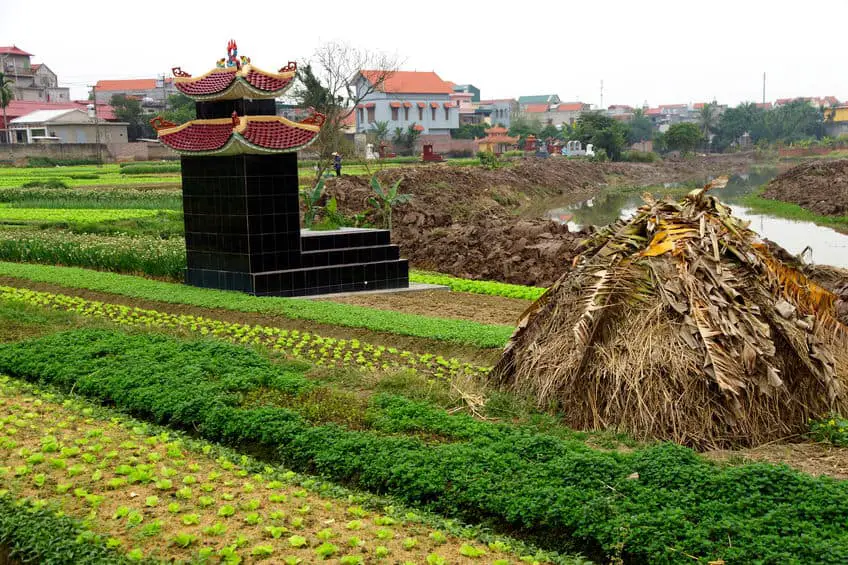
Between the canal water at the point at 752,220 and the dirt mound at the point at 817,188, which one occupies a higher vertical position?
the dirt mound at the point at 817,188

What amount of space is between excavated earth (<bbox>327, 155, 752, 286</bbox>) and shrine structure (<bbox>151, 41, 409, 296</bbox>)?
478 cm

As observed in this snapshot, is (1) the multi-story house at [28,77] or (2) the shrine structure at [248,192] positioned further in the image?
(1) the multi-story house at [28,77]

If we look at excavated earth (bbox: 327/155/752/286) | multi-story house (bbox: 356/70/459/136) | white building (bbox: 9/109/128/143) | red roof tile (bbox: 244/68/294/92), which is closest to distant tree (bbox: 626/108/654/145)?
multi-story house (bbox: 356/70/459/136)

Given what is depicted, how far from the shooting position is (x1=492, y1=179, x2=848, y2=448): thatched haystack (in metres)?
7.84

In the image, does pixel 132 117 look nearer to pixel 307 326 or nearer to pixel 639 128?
pixel 639 128

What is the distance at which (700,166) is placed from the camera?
81.7 metres

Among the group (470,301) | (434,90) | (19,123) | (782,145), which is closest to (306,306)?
(470,301)

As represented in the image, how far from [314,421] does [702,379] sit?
361 centimetres

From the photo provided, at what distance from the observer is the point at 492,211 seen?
3684cm

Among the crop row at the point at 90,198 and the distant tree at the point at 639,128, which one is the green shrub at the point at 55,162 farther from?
the distant tree at the point at 639,128

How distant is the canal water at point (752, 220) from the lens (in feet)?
86.4

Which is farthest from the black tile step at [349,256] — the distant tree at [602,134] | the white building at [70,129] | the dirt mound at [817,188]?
the distant tree at [602,134]

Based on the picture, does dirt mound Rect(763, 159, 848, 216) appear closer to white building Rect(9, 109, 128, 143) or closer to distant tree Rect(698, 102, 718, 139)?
white building Rect(9, 109, 128, 143)

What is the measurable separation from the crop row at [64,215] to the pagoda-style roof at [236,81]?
1099cm
